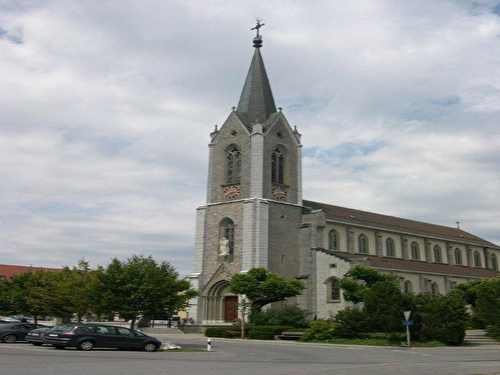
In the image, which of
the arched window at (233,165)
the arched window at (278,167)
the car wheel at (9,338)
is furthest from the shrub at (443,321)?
the arched window at (233,165)

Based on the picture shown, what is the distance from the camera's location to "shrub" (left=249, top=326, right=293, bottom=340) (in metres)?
42.0

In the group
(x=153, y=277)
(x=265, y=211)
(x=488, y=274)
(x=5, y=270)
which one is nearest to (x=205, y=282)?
(x=265, y=211)

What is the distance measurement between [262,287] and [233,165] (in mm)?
15500

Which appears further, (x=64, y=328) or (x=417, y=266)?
(x=417, y=266)

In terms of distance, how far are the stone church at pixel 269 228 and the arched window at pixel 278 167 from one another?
0.11m

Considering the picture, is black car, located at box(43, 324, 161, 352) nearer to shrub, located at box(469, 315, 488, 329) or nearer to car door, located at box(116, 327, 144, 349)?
car door, located at box(116, 327, 144, 349)

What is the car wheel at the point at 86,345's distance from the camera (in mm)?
26828

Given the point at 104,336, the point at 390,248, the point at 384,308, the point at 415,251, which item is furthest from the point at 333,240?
the point at 104,336

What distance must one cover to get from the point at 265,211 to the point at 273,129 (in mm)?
9679

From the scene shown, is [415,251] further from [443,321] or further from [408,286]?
[443,321]

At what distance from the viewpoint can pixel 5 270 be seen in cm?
10981

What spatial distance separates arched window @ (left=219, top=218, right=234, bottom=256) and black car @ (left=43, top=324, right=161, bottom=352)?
85.9 ft

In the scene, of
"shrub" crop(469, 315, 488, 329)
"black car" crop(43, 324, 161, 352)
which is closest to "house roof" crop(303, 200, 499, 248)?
"shrub" crop(469, 315, 488, 329)

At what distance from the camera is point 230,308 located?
54.0m
